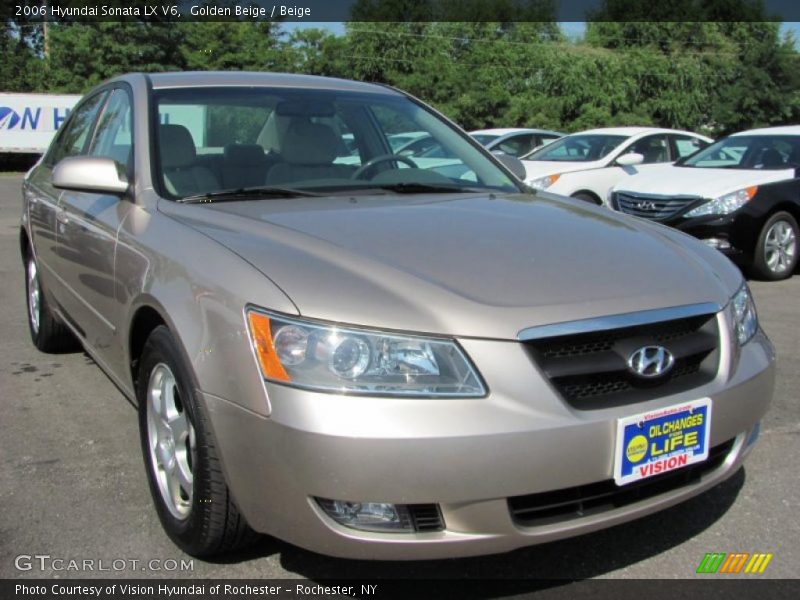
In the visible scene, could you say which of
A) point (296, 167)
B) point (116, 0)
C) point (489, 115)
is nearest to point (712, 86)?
point (489, 115)

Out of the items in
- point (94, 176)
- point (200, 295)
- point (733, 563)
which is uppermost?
point (94, 176)

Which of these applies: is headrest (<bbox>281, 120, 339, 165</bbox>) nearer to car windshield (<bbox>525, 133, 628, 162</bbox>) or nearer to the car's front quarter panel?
the car's front quarter panel

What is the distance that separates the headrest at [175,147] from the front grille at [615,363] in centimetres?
177

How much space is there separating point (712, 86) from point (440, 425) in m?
43.9

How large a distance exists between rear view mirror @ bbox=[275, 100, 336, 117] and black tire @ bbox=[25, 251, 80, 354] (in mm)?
1994

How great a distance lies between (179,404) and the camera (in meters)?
2.66

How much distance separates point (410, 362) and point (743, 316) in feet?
4.08

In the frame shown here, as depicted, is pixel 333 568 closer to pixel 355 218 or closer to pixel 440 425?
pixel 440 425

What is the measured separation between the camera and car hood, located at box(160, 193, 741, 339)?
2176 millimetres

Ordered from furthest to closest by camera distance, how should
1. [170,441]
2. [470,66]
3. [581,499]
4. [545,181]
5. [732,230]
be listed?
[470,66]
[545,181]
[732,230]
[170,441]
[581,499]

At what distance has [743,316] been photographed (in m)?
2.70

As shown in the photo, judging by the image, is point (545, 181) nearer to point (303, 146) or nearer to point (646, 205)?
point (646, 205)

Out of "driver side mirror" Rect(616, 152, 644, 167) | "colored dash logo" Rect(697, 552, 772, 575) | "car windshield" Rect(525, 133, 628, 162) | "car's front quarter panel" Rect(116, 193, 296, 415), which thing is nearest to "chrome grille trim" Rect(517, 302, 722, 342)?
"car's front quarter panel" Rect(116, 193, 296, 415)

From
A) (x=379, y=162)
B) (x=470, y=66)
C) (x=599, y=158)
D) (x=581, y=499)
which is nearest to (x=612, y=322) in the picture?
(x=581, y=499)
